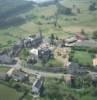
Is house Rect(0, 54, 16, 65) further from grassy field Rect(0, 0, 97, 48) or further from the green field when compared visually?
the green field

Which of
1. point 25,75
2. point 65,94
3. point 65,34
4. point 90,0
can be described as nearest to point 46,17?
point 65,34

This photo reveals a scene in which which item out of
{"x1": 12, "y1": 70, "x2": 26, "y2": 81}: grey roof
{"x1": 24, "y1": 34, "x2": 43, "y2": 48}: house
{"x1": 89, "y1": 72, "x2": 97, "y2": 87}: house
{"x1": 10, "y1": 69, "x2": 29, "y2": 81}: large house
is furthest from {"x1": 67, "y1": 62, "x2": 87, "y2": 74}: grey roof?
{"x1": 24, "y1": 34, "x2": 43, "y2": 48}: house

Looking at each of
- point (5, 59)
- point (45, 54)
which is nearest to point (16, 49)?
point (5, 59)

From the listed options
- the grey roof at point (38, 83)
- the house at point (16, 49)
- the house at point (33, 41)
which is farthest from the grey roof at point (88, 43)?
the grey roof at point (38, 83)

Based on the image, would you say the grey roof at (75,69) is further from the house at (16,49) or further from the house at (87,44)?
the house at (16,49)

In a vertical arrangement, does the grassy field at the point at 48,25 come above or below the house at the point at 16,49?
above

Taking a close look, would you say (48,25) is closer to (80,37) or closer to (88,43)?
(80,37)

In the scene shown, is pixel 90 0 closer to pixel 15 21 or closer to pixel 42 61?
pixel 15 21
